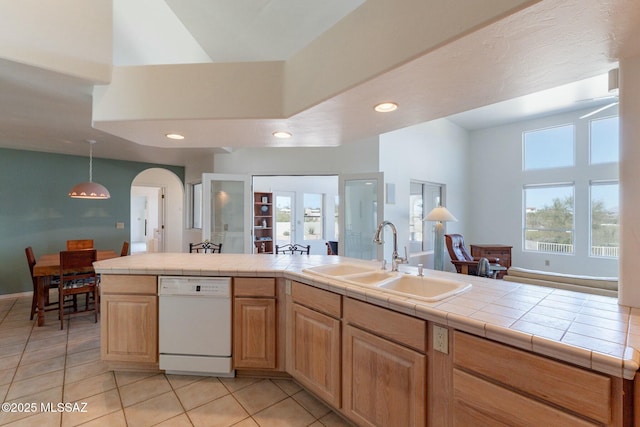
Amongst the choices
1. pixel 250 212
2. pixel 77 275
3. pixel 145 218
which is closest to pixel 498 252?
pixel 250 212

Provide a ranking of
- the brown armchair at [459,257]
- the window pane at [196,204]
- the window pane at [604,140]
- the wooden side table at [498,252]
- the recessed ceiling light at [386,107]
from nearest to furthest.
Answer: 1. the recessed ceiling light at [386,107]
2. the brown armchair at [459,257]
3. the window pane at [604,140]
4. the window pane at [196,204]
5. the wooden side table at [498,252]

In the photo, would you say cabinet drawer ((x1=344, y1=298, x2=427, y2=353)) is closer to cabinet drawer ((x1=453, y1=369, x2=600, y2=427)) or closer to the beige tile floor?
cabinet drawer ((x1=453, y1=369, x2=600, y2=427))

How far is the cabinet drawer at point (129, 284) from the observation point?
2.19 m

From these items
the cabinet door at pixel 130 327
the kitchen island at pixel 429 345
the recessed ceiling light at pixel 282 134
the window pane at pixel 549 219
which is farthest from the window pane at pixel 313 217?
the cabinet door at pixel 130 327

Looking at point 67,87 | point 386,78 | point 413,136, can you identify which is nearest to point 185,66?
point 67,87

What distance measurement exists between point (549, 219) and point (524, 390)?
252 inches

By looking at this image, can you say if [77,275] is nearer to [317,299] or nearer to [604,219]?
[317,299]

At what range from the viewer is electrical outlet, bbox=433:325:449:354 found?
122 centimetres

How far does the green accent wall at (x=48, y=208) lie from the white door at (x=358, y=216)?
166 inches

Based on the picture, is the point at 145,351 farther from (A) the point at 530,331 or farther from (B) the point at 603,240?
(B) the point at 603,240

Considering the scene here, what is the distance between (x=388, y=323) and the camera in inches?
56.1

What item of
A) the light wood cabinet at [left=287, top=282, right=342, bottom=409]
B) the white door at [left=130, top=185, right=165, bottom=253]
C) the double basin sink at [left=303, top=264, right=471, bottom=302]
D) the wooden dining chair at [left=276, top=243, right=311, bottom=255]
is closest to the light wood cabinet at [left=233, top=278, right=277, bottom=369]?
the light wood cabinet at [left=287, top=282, right=342, bottom=409]

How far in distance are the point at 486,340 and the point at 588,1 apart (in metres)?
1.22

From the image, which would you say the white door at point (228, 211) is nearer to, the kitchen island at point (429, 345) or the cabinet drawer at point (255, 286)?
the kitchen island at point (429, 345)
